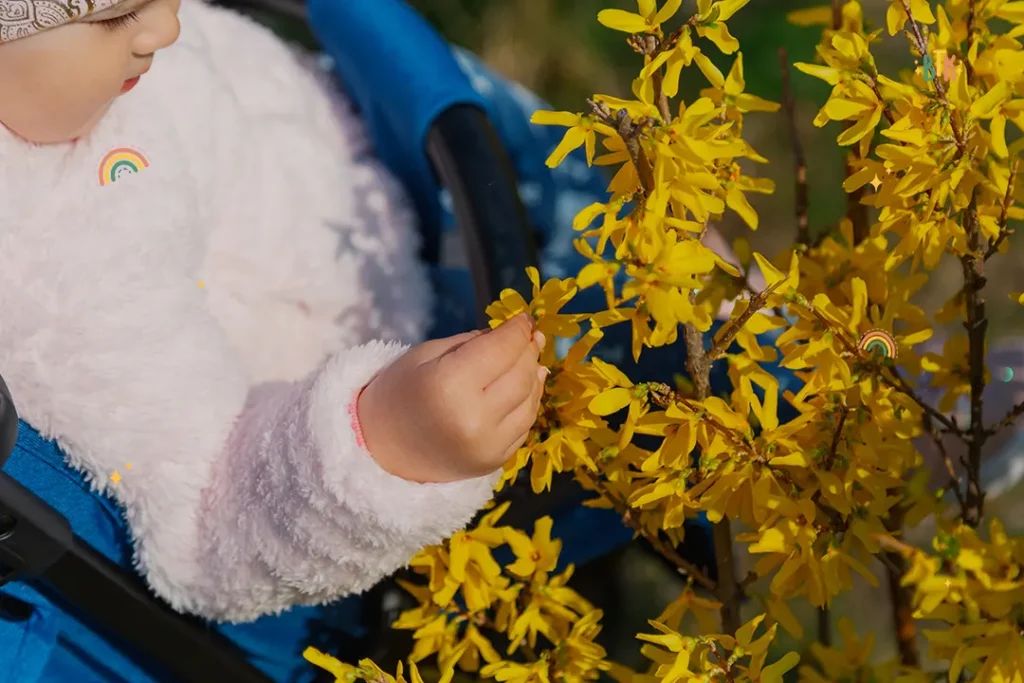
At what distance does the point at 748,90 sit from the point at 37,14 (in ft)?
3.53

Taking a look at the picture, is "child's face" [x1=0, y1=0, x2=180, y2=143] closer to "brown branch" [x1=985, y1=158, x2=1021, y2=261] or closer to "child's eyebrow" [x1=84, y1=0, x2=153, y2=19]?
"child's eyebrow" [x1=84, y1=0, x2=153, y2=19]

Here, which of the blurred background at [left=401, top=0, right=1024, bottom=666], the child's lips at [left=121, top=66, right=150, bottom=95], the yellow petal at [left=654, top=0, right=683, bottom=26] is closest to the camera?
the yellow petal at [left=654, top=0, right=683, bottom=26]

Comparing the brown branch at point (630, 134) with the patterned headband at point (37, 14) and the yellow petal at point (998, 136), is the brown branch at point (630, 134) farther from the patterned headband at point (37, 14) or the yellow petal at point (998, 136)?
the patterned headband at point (37, 14)

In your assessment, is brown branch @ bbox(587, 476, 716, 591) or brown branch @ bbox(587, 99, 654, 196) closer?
brown branch @ bbox(587, 99, 654, 196)

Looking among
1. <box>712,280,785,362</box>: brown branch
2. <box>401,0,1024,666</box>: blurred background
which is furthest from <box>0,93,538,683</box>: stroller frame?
<box>401,0,1024,666</box>: blurred background

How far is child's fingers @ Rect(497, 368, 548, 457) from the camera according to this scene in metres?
0.58

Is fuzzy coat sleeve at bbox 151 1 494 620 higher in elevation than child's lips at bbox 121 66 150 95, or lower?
lower

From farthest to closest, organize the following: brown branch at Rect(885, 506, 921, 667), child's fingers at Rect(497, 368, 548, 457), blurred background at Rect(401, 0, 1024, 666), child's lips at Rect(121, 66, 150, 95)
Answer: blurred background at Rect(401, 0, 1024, 666) → brown branch at Rect(885, 506, 921, 667) → child's lips at Rect(121, 66, 150, 95) → child's fingers at Rect(497, 368, 548, 457)

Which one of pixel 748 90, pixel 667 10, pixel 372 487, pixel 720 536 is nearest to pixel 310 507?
pixel 372 487

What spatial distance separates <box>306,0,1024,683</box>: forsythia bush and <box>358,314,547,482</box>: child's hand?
2cm

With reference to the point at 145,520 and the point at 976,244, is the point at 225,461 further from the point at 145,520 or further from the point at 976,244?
the point at 976,244

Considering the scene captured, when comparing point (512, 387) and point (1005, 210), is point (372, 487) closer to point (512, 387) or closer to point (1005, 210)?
point (512, 387)

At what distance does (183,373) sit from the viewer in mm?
690

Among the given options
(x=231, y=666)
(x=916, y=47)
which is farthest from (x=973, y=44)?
(x=231, y=666)
